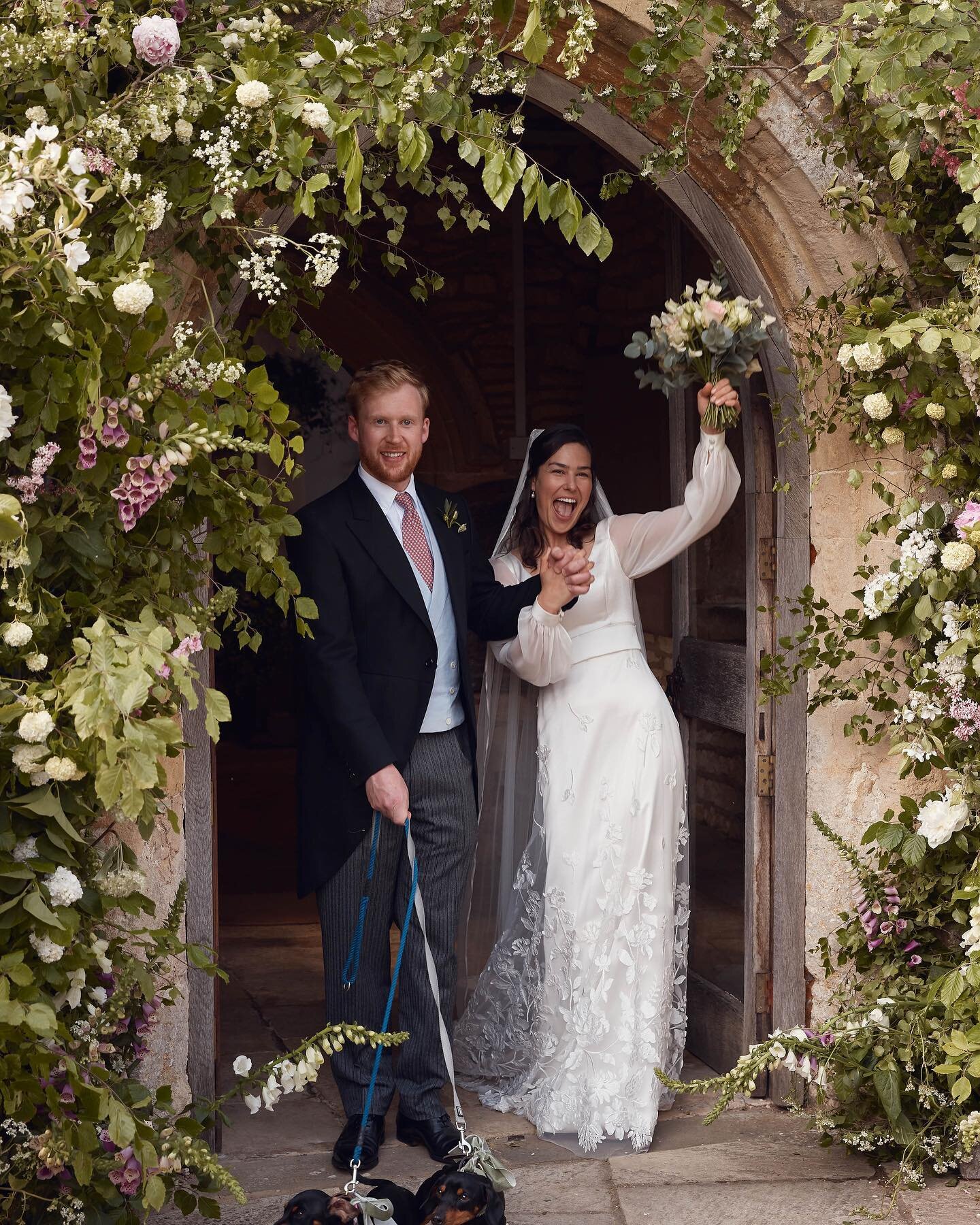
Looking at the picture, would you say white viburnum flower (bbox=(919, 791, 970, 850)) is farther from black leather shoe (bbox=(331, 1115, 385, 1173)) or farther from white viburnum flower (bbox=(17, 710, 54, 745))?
white viburnum flower (bbox=(17, 710, 54, 745))

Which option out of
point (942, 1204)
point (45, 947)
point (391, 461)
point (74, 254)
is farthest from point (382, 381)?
point (942, 1204)

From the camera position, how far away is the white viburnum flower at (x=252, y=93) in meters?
2.38

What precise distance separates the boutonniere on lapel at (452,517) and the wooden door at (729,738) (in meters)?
0.81

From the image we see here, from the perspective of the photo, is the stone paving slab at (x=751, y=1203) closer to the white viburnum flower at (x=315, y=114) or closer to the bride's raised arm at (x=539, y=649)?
the bride's raised arm at (x=539, y=649)

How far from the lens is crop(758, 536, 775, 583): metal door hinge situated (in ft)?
12.2

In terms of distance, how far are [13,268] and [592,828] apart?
6.91 feet

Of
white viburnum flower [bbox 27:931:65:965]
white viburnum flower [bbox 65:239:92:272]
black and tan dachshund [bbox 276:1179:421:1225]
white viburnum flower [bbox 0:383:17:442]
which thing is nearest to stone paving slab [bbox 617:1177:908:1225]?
black and tan dachshund [bbox 276:1179:421:1225]

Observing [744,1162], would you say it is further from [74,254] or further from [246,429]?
[74,254]

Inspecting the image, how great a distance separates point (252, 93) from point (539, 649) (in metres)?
1.62

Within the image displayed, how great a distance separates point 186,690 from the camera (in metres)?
2.20

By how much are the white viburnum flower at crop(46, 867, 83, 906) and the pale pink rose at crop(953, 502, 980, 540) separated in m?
1.98

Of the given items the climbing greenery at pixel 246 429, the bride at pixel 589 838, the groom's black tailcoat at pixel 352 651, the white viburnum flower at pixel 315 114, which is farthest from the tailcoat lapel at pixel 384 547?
the white viburnum flower at pixel 315 114

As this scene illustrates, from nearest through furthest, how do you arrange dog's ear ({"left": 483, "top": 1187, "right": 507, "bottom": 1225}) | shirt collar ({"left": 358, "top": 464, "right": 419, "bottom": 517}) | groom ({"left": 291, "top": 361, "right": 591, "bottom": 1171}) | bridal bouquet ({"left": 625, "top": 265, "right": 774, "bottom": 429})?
dog's ear ({"left": 483, "top": 1187, "right": 507, "bottom": 1225}) → bridal bouquet ({"left": 625, "top": 265, "right": 774, "bottom": 429}) → groom ({"left": 291, "top": 361, "right": 591, "bottom": 1171}) → shirt collar ({"left": 358, "top": 464, "right": 419, "bottom": 517})

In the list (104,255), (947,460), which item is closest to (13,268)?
(104,255)
